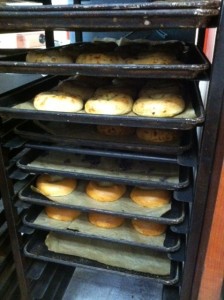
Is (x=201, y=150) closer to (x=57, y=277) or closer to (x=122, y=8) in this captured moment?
(x=122, y=8)

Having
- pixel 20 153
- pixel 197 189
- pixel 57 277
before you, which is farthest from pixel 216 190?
pixel 57 277

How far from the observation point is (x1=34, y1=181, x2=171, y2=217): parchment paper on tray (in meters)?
0.83

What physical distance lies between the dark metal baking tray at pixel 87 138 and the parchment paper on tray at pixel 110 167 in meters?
0.09

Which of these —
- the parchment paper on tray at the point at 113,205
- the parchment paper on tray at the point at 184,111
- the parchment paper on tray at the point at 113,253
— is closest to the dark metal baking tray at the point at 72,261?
the parchment paper on tray at the point at 113,253

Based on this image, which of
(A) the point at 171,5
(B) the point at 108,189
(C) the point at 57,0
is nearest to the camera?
(A) the point at 171,5

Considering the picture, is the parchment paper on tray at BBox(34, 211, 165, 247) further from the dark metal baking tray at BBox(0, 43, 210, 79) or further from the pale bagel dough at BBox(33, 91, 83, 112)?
the dark metal baking tray at BBox(0, 43, 210, 79)

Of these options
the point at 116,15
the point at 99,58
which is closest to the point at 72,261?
the point at 99,58

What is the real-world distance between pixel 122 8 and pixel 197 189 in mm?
443

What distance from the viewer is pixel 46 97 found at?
29.9 inches

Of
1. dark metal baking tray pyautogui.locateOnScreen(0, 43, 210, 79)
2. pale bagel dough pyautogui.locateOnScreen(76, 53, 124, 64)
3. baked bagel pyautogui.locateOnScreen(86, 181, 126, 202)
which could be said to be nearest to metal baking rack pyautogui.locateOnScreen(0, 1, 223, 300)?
dark metal baking tray pyautogui.locateOnScreen(0, 43, 210, 79)

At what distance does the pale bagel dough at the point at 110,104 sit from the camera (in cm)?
71

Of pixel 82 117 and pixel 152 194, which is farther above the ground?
pixel 82 117

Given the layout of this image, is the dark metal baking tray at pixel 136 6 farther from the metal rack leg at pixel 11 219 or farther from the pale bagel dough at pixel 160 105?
the metal rack leg at pixel 11 219

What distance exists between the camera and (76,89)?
Result: 865 millimetres
